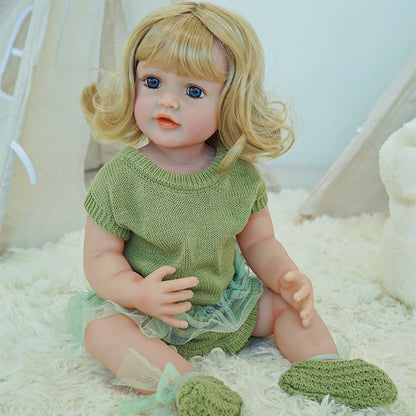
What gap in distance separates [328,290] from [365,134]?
0.56 meters

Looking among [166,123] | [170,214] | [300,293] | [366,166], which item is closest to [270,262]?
[300,293]

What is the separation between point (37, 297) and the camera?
120 centimetres

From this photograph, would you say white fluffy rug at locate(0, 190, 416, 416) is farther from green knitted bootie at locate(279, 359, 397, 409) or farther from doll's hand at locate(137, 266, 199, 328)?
doll's hand at locate(137, 266, 199, 328)

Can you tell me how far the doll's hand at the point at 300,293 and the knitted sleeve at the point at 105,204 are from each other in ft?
0.97

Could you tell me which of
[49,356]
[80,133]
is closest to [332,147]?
[80,133]

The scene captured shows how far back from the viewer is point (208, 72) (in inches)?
35.4

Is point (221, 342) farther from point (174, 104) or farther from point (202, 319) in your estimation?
point (174, 104)

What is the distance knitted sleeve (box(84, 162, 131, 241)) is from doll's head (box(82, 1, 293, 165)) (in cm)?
11

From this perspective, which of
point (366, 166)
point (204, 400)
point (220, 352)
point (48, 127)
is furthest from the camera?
point (366, 166)

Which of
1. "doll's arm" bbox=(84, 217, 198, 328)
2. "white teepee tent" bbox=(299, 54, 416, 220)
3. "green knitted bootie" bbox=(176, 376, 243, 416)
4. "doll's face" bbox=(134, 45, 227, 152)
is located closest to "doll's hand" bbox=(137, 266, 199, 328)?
"doll's arm" bbox=(84, 217, 198, 328)

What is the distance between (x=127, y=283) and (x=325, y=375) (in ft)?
1.12

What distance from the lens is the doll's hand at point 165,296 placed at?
87 cm

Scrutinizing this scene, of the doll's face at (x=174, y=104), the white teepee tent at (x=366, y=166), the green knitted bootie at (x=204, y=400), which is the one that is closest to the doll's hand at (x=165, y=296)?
Result: the green knitted bootie at (x=204, y=400)

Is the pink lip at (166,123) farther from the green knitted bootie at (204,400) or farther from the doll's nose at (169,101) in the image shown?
the green knitted bootie at (204,400)
